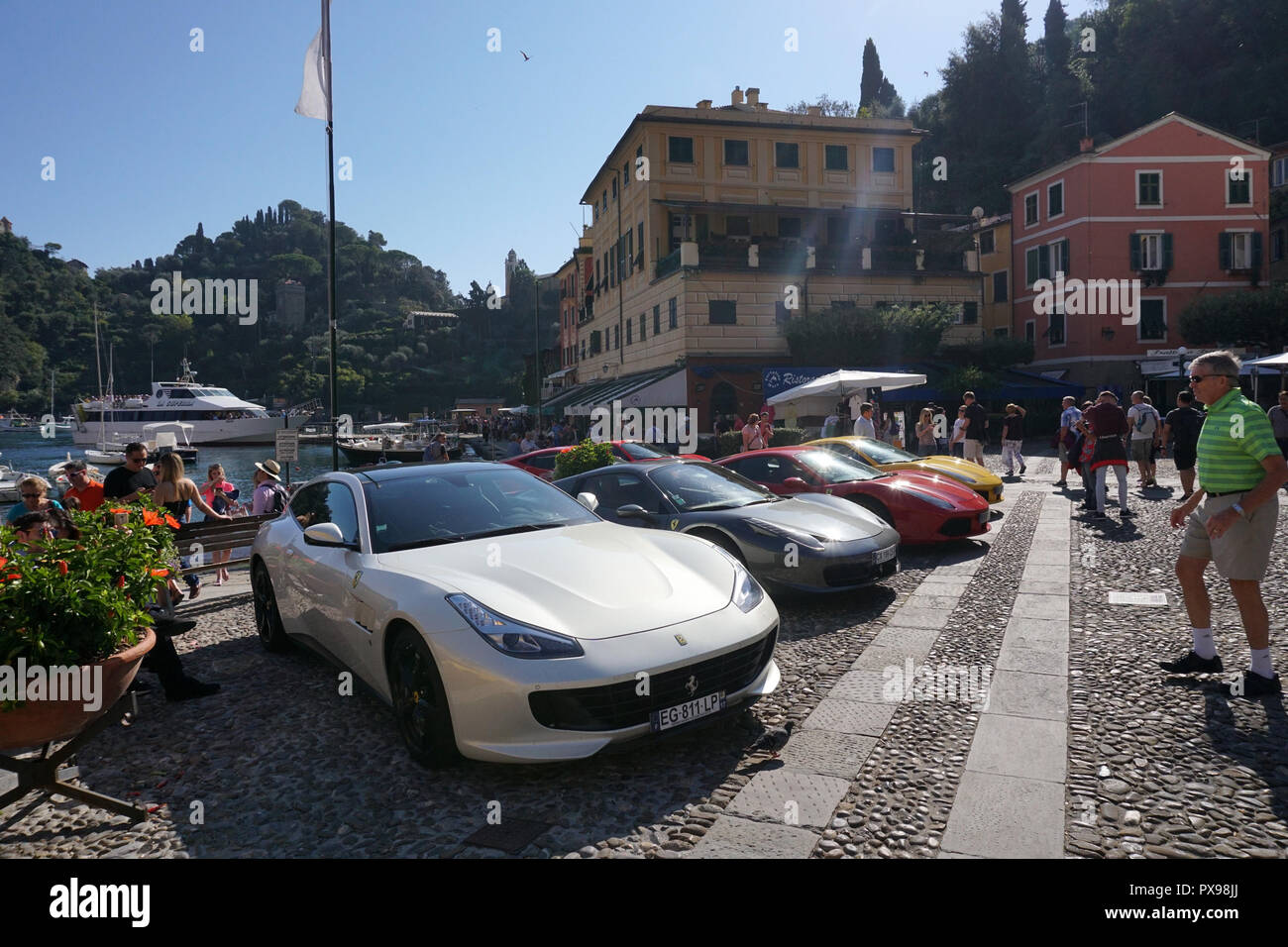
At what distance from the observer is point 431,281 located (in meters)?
158

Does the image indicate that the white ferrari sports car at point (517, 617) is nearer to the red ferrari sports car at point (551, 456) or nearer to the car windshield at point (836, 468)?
the car windshield at point (836, 468)

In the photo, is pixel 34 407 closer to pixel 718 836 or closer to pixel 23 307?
pixel 23 307

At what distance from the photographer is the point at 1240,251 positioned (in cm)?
3625

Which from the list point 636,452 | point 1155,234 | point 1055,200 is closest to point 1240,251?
point 1155,234

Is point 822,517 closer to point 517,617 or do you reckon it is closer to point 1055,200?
point 517,617

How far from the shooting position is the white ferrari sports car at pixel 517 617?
3600 millimetres

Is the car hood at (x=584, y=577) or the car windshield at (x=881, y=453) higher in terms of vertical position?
the car windshield at (x=881, y=453)

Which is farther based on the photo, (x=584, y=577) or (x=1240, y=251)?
(x=1240, y=251)

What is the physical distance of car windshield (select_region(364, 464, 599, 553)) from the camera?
4.79m

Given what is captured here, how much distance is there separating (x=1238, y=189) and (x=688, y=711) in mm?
43737

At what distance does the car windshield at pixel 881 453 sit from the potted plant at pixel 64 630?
386 inches

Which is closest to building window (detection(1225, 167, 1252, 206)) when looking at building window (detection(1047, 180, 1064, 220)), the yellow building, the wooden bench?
building window (detection(1047, 180, 1064, 220))

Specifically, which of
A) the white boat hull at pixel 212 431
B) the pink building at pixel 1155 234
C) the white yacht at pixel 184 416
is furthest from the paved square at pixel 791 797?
the white yacht at pixel 184 416

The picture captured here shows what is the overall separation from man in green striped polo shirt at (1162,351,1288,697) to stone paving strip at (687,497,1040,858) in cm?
183
